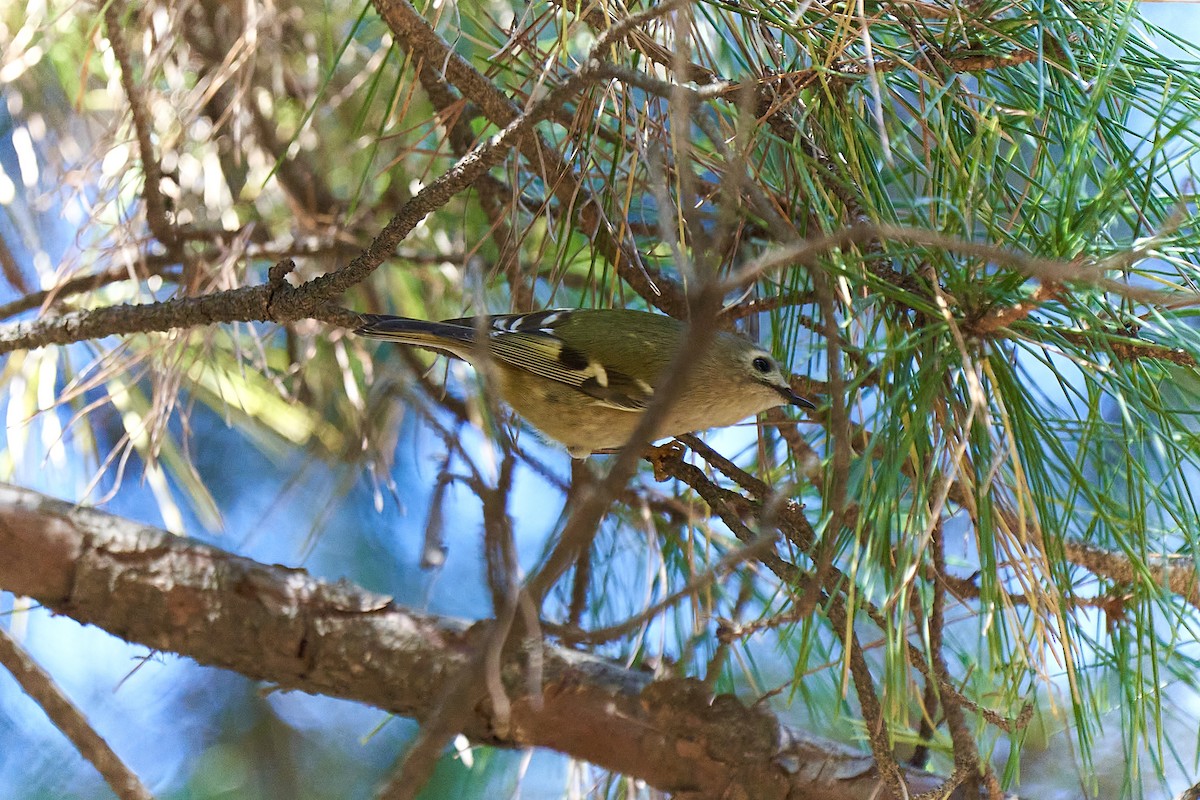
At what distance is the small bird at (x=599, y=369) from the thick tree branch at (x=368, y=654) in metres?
0.31

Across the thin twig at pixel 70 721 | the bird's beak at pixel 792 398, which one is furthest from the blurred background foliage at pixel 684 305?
the thin twig at pixel 70 721

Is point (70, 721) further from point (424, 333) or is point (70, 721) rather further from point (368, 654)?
point (424, 333)

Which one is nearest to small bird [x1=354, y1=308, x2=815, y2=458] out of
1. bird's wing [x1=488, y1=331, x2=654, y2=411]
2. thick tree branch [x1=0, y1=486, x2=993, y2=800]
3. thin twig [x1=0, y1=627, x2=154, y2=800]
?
bird's wing [x1=488, y1=331, x2=654, y2=411]

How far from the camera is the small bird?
1.23m

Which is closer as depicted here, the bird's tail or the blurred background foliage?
the blurred background foliage

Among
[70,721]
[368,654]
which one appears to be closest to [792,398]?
[368,654]

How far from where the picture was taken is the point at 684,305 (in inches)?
45.7

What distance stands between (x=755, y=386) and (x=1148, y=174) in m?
0.53

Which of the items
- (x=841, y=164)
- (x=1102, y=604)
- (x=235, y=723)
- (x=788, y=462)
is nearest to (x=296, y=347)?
(x=235, y=723)

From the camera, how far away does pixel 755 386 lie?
121 cm

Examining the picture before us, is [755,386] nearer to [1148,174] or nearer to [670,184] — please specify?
[670,184]

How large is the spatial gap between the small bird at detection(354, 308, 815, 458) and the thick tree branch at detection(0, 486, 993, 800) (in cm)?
31

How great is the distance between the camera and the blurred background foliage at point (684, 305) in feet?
2.48

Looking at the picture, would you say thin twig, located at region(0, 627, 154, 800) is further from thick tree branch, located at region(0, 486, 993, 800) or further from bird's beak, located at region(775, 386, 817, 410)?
bird's beak, located at region(775, 386, 817, 410)
